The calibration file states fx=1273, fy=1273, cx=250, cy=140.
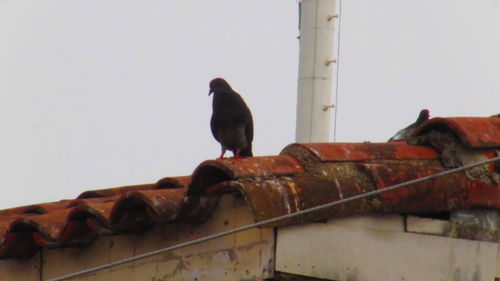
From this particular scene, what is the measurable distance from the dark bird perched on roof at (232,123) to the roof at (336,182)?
1.34 metres

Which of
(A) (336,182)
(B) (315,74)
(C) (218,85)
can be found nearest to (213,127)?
(C) (218,85)

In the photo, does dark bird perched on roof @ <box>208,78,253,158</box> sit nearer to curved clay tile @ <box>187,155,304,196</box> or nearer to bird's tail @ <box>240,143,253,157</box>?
bird's tail @ <box>240,143,253,157</box>

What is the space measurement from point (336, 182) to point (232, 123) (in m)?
2.09

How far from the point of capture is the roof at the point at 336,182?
16.9ft

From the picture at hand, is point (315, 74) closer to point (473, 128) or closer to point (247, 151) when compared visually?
point (247, 151)

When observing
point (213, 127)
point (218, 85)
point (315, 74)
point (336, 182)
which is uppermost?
point (315, 74)

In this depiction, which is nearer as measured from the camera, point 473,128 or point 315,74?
point 473,128

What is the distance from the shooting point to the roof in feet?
16.9

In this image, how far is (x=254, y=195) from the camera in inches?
199

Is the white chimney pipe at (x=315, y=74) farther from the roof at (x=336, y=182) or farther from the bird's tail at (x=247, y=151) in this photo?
the roof at (x=336, y=182)

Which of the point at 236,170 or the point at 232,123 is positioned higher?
the point at 232,123

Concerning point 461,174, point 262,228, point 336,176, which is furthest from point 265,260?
point 461,174

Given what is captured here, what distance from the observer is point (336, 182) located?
17.4ft

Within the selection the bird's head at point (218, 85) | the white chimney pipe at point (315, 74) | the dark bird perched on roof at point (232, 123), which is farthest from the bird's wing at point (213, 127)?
the white chimney pipe at point (315, 74)
